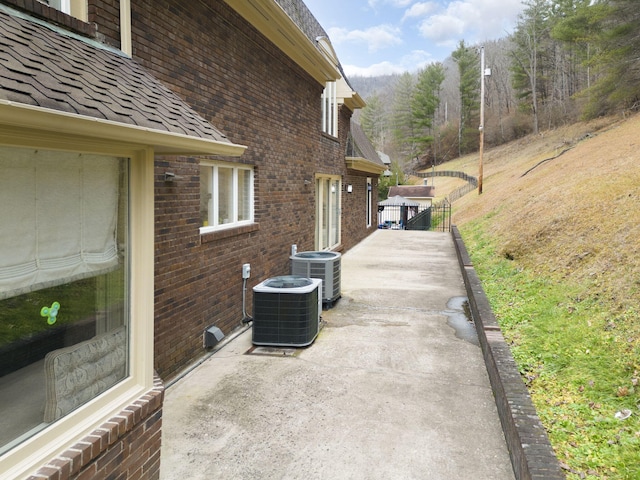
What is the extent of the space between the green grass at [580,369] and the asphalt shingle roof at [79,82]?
370 cm

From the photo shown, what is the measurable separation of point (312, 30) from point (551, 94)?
54669 mm

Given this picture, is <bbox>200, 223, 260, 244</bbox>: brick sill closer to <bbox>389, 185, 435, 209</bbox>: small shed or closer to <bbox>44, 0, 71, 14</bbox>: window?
<bbox>44, 0, 71, 14</bbox>: window

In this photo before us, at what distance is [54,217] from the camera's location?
2770mm

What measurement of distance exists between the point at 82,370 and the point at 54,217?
96cm

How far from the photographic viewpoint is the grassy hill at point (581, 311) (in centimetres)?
376

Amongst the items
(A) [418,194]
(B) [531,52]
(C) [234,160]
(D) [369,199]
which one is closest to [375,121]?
(B) [531,52]

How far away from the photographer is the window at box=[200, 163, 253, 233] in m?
6.35

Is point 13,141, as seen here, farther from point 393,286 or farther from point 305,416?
point 393,286

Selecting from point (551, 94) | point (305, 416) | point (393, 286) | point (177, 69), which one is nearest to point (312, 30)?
point (393, 286)

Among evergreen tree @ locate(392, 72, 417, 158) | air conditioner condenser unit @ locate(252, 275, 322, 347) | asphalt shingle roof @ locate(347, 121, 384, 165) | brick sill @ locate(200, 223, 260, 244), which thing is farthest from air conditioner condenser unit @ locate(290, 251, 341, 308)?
evergreen tree @ locate(392, 72, 417, 158)

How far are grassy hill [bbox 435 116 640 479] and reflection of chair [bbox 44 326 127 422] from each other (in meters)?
3.21

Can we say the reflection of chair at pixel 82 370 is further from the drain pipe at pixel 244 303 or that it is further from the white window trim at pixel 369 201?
the white window trim at pixel 369 201

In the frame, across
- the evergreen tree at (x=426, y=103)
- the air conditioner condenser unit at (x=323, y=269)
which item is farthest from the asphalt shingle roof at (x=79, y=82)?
the evergreen tree at (x=426, y=103)

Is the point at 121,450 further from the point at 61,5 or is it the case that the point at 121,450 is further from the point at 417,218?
the point at 417,218
